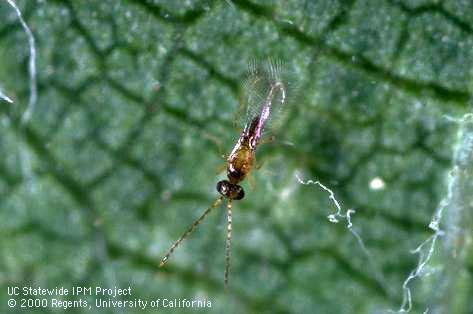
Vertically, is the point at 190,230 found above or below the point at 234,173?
below

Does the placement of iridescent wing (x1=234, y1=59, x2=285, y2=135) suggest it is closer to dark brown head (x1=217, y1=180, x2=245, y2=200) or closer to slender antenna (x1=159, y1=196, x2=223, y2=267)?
dark brown head (x1=217, y1=180, x2=245, y2=200)

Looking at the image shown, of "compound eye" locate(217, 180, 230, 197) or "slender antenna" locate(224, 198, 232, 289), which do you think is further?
"slender antenna" locate(224, 198, 232, 289)

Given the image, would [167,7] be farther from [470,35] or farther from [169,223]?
[470,35]

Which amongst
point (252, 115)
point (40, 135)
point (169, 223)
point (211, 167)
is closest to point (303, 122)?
point (252, 115)

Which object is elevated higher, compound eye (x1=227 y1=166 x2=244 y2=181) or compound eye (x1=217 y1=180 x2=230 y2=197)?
compound eye (x1=227 y1=166 x2=244 y2=181)

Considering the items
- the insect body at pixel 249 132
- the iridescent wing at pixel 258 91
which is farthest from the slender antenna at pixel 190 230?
the iridescent wing at pixel 258 91

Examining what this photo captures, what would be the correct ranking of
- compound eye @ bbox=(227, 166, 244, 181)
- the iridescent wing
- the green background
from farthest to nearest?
1. compound eye @ bbox=(227, 166, 244, 181)
2. the iridescent wing
3. the green background

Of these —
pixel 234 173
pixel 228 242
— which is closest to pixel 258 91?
pixel 234 173

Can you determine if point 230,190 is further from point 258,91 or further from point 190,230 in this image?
point 258,91

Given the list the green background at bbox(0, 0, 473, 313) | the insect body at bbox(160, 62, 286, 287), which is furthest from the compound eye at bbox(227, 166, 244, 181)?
the green background at bbox(0, 0, 473, 313)
